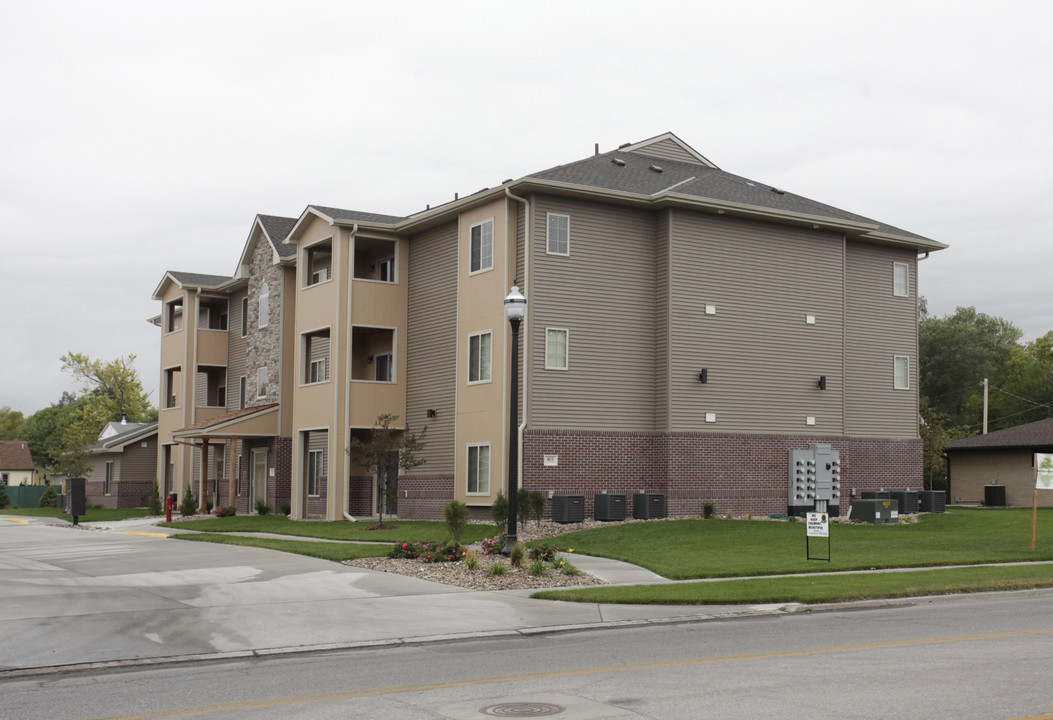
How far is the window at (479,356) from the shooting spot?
102 ft

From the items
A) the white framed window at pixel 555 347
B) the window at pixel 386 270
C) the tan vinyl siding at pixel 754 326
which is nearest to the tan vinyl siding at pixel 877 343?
the tan vinyl siding at pixel 754 326

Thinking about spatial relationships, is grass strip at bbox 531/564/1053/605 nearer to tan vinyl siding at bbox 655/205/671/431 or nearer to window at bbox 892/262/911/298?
tan vinyl siding at bbox 655/205/671/431

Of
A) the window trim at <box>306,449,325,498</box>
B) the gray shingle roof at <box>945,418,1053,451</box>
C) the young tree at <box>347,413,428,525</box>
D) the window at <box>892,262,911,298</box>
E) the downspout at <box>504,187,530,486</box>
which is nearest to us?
the downspout at <box>504,187,530,486</box>

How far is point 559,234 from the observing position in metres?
30.5

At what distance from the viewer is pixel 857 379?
117ft

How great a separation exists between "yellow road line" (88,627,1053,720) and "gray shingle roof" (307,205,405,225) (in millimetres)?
26042

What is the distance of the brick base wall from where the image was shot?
29812mm

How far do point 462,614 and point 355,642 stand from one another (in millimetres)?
2362

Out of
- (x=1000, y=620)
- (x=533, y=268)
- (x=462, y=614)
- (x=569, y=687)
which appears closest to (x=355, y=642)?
(x=462, y=614)

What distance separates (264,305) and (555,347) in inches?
672

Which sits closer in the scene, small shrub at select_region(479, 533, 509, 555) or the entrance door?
small shrub at select_region(479, 533, 509, 555)

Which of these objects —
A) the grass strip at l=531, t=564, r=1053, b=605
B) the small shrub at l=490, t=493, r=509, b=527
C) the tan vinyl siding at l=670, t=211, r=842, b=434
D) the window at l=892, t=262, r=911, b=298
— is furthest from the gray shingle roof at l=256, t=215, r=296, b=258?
the grass strip at l=531, t=564, r=1053, b=605

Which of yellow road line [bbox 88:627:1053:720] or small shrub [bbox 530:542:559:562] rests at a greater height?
small shrub [bbox 530:542:559:562]

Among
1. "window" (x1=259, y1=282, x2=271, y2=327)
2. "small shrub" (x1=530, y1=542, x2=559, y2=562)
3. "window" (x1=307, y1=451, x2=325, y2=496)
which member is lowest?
"small shrub" (x1=530, y1=542, x2=559, y2=562)
